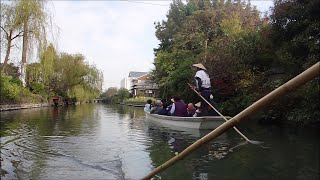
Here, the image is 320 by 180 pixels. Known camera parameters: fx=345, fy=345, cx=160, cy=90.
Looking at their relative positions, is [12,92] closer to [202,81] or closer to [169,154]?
[202,81]

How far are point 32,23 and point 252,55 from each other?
14657 mm

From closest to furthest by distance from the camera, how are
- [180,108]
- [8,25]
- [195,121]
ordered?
[195,121], [180,108], [8,25]

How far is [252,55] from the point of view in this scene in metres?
14.7

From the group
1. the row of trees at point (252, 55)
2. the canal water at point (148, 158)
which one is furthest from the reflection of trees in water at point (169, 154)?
the row of trees at point (252, 55)

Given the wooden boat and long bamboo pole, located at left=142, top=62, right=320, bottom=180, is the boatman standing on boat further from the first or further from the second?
long bamboo pole, located at left=142, top=62, right=320, bottom=180

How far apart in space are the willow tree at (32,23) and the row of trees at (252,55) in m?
8.85

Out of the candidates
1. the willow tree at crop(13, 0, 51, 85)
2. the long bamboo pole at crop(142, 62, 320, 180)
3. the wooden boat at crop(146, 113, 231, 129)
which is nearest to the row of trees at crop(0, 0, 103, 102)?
the willow tree at crop(13, 0, 51, 85)

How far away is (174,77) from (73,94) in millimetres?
23071

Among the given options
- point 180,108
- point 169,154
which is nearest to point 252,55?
point 180,108

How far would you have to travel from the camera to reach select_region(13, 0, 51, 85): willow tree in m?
22.0

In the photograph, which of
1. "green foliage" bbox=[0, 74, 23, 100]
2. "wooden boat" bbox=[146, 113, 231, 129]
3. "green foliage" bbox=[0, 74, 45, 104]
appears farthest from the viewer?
"green foliage" bbox=[0, 74, 45, 104]

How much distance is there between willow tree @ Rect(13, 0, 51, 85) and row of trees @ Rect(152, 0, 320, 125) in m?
8.85

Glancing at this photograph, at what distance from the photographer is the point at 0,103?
2111cm

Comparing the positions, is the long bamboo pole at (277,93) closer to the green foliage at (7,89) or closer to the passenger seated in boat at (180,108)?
the passenger seated in boat at (180,108)
